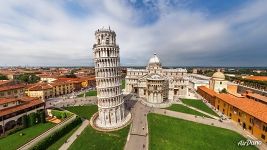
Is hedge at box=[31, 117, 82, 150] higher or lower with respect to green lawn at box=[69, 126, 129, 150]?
higher

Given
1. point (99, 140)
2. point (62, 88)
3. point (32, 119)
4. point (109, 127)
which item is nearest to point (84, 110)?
point (32, 119)

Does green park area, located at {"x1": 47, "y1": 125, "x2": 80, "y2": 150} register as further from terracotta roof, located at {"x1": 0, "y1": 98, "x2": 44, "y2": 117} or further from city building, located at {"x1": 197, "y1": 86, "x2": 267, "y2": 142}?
city building, located at {"x1": 197, "y1": 86, "x2": 267, "y2": 142}

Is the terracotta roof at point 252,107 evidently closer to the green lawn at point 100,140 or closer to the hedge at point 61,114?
the green lawn at point 100,140

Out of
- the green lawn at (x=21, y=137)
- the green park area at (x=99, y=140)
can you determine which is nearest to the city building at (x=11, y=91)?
the green lawn at (x=21, y=137)

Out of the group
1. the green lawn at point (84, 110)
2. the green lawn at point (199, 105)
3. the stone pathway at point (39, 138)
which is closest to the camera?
the stone pathway at point (39, 138)

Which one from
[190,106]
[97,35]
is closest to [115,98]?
[97,35]

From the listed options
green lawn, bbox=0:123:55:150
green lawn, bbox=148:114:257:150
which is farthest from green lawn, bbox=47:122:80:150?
green lawn, bbox=148:114:257:150

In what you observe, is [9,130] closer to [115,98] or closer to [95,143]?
[95,143]
